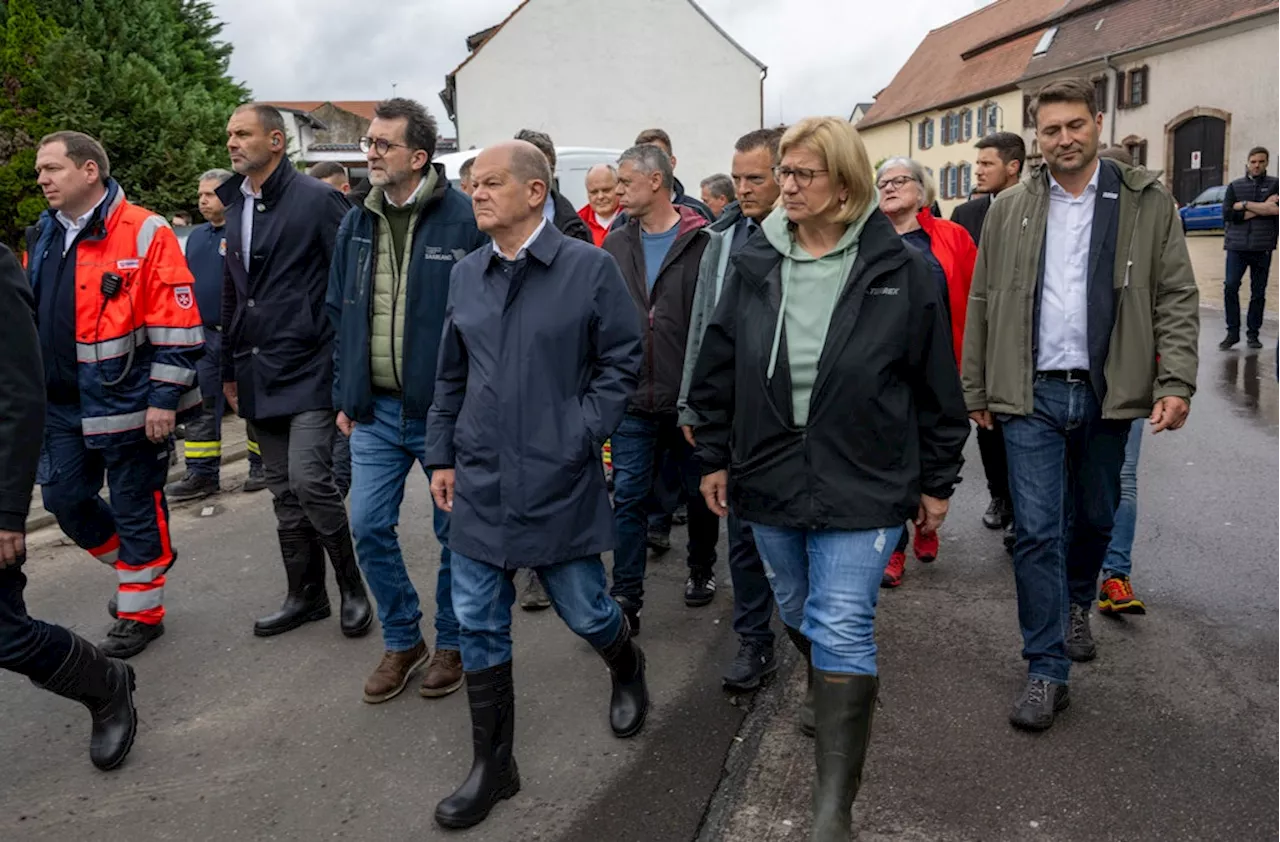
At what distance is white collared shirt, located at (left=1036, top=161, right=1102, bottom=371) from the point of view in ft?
13.0

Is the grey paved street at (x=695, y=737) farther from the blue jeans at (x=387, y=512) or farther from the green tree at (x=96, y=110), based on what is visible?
the green tree at (x=96, y=110)

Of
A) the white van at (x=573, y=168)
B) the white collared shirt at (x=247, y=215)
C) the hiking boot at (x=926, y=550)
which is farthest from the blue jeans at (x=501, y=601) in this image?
the white van at (x=573, y=168)

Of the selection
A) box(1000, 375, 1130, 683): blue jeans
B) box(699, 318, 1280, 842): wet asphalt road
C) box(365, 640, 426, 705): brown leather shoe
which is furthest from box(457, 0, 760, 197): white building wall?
box(1000, 375, 1130, 683): blue jeans

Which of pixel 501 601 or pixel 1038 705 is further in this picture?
pixel 1038 705

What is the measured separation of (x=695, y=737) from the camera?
3982 mm

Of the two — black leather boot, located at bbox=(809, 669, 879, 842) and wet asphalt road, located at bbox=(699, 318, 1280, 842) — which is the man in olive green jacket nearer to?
wet asphalt road, located at bbox=(699, 318, 1280, 842)

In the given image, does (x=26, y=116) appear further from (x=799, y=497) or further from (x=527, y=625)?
(x=799, y=497)

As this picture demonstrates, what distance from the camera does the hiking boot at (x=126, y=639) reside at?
498cm

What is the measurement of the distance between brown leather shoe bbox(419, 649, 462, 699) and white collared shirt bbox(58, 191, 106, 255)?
2.32 metres

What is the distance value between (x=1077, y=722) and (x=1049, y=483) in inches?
33.0

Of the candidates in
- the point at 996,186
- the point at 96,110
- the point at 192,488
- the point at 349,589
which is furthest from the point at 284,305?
the point at 96,110

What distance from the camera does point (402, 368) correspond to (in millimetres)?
4230

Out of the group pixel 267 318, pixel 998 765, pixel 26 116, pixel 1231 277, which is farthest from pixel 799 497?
pixel 26 116

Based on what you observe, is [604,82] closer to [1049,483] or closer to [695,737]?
[1049,483]
